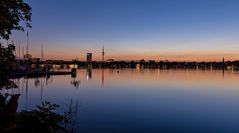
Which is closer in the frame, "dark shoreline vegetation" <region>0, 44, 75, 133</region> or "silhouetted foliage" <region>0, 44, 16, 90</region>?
"dark shoreline vegetation" <region>0, 44, 75, 133</region>

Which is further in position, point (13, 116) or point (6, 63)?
point (6, 63)

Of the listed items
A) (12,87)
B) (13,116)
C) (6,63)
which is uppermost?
(6,63)

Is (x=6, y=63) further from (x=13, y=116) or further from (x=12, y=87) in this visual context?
(x=13, y=116)

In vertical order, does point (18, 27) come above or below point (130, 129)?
above

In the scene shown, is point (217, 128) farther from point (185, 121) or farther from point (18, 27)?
point (18, 27)

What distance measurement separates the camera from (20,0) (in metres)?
7.30

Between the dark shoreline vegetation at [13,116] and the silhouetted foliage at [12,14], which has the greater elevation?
the silhouetted foliage at [12,14]

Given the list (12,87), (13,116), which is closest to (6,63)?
(12,87)

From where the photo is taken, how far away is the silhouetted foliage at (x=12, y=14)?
6748 millimetres

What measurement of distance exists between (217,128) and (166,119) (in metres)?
4.27

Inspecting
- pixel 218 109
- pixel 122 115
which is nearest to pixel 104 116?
pixel 122 115

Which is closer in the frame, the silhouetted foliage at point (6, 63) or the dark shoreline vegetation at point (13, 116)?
the dark shoreline vegetation at point (13, 116)

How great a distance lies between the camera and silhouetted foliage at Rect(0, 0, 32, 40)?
6748 millimetres

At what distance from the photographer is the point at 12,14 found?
23.5 ft
